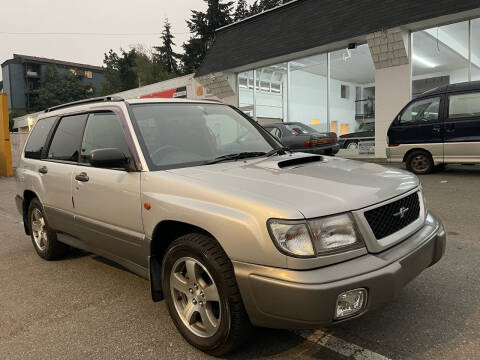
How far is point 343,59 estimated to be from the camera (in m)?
14.6

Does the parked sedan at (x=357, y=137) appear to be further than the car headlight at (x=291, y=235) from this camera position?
Yes

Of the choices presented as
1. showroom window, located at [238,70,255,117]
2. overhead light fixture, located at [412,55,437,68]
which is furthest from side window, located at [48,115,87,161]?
showroom window, located at [238,70,255,117]

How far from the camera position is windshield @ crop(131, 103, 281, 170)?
3.09 metres

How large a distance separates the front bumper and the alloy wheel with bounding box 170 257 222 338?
32cm

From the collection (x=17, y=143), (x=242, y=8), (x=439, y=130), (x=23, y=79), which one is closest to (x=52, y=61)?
(x=23, y=79)

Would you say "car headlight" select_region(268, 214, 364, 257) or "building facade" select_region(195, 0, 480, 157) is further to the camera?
"building facade" select_region(195, 0, 480, 157)

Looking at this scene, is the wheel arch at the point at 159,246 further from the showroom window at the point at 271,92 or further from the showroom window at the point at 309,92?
the showroom window at the point at 271,92

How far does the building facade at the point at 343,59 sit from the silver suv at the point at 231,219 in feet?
30.8

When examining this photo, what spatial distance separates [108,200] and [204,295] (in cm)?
124

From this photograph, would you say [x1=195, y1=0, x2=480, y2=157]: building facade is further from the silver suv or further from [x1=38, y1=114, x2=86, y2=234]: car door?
[x1=38, y1=114, x2=86, y2=234]: car door

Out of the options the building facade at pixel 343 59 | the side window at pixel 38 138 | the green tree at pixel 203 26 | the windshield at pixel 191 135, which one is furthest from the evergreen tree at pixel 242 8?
the windshield at pixel 191 135

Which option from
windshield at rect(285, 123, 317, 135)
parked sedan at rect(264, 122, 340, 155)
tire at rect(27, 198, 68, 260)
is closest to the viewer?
tire at rect(27, 198, 68, 260)

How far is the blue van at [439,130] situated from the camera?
8.45m

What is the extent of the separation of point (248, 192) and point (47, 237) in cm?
313
